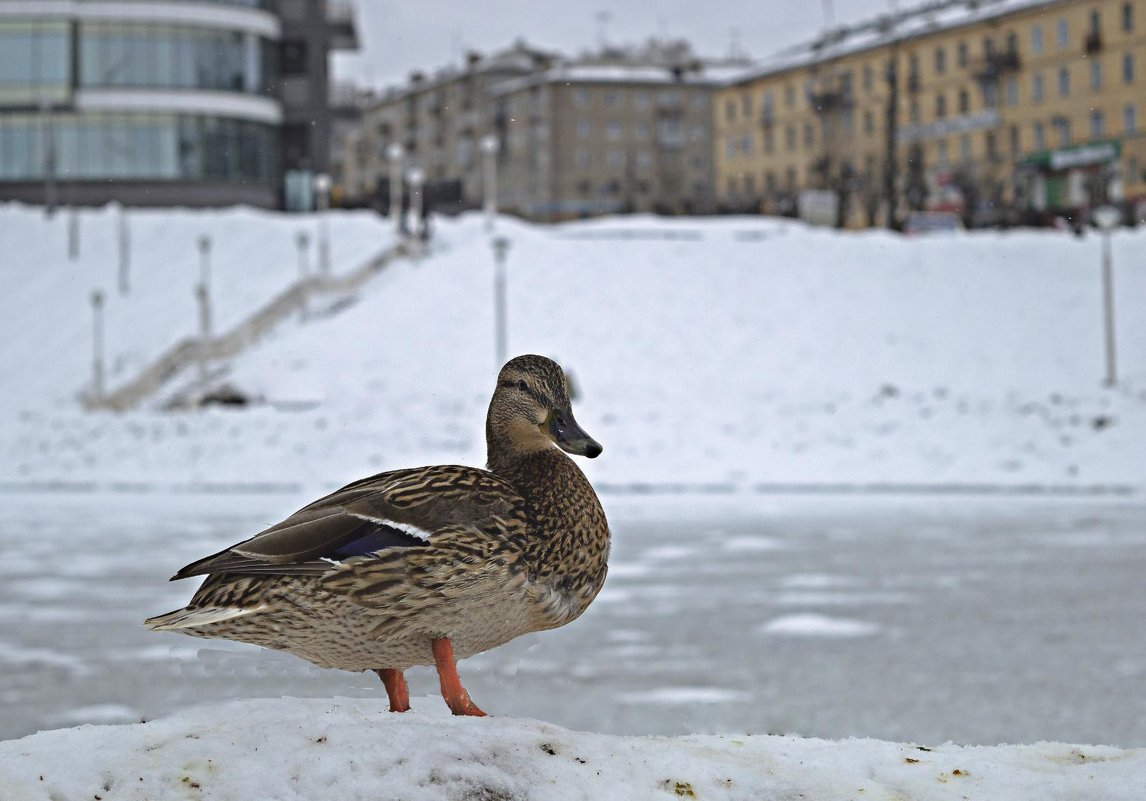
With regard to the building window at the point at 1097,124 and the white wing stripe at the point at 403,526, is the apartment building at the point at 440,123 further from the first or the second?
the white wing stripe at the point at 403,526

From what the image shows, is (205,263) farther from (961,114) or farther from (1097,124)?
(1097,124)

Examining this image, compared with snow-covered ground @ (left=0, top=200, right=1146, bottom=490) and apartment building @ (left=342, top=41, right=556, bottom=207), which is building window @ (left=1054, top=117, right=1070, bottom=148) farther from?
apartment building @ (left=342, top=41, right=556, bottom=207)

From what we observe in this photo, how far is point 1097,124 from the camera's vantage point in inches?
2110

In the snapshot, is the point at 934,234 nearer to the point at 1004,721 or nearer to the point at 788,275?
the point at 788,275

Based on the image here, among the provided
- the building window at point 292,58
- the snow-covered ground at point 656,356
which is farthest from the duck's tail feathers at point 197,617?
the building window at point 292,58

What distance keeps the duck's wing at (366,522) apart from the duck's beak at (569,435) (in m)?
0.18

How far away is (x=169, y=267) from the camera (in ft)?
154

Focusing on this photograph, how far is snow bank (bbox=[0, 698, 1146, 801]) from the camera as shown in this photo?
2436 mm

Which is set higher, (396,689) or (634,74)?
(634,74)

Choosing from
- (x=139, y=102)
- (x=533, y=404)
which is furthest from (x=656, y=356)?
(x=139, y=102)

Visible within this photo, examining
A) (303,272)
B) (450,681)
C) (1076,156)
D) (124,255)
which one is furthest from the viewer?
(1076,156)

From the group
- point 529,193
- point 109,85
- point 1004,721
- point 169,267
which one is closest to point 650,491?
point 1004,721

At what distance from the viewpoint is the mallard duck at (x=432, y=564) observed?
2.28 meters

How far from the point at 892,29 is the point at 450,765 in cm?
6083
